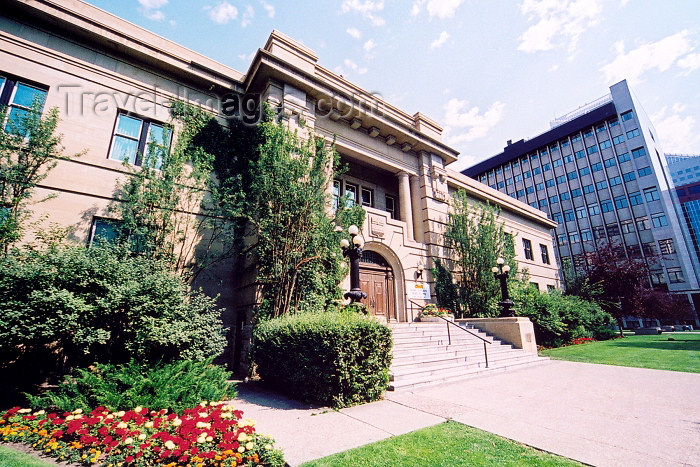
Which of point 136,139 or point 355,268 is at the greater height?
point 136,139

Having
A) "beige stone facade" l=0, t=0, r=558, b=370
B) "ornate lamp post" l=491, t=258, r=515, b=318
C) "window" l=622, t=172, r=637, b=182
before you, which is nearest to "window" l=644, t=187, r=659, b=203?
"window" l=622, t=172, r=637, b=182

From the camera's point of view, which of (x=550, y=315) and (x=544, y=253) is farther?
(x=544, y=253)

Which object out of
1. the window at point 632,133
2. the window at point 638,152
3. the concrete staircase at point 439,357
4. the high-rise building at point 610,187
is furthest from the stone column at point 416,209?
the window at point 632,133

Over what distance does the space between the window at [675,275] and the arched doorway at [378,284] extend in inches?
2056

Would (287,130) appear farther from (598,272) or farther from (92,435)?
(598,272)

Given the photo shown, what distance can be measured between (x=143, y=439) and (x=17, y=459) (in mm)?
1264

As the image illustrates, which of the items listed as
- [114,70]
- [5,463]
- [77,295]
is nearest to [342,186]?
[114,70]

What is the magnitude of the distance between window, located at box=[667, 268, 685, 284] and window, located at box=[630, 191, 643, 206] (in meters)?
10.3

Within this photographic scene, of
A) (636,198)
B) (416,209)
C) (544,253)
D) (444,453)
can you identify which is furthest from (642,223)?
(444,453)

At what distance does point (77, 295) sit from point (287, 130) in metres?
8.15

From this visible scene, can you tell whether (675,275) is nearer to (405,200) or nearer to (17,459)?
(405,200)

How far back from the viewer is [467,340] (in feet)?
40.3

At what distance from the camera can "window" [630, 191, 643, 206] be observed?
46.9 m

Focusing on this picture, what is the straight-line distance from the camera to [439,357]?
31.1 ft
